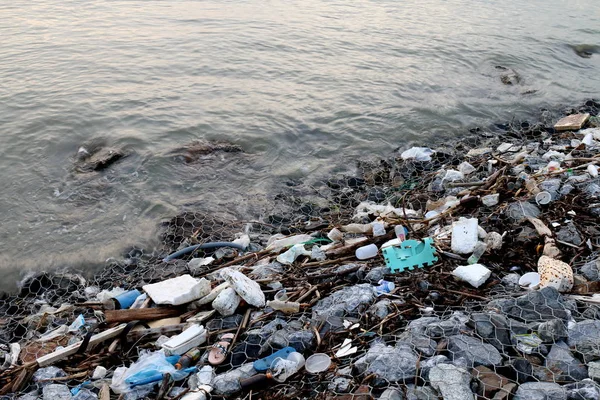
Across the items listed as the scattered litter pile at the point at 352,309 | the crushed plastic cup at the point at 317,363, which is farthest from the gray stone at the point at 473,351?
the crushed plastic cup at the point at 317,363

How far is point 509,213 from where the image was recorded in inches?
165

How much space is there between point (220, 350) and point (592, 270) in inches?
98.3

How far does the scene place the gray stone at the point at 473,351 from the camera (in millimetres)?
2404

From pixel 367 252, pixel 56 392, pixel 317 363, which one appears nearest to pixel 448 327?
pixel 317 363

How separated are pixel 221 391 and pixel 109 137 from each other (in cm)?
635

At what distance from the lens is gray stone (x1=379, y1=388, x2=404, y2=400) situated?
2236 millimetres

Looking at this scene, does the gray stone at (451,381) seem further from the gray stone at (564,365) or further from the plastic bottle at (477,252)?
the plastic bottle at (477,252)

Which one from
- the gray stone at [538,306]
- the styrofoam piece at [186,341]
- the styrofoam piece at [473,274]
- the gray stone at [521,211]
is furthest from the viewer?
the gray stone at [521,211]

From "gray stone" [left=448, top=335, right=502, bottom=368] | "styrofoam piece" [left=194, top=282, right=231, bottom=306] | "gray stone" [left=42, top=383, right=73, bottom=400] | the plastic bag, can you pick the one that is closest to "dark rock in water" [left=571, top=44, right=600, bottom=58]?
"gray stone" [left=448, top=335, right=502, bottom=368]

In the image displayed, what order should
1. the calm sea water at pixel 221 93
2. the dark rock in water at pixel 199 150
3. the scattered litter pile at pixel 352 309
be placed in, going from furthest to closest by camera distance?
the dark rock in water at pixel 199 150, the calm sea water at pixel 221 93, the scattered litter pile at pixel 352 309

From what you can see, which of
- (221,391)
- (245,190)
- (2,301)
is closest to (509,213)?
(221,391)

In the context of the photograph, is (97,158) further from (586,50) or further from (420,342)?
(586,50)

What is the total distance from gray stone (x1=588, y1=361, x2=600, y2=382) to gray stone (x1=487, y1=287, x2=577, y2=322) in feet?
1.33

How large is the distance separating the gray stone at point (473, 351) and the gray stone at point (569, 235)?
1.60m
